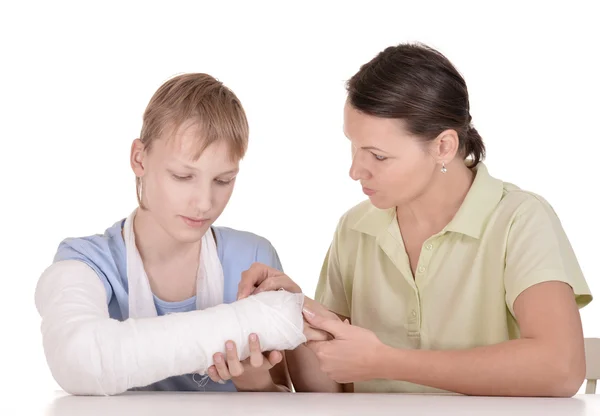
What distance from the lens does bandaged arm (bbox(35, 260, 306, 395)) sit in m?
1.61

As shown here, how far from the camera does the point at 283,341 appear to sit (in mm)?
1780

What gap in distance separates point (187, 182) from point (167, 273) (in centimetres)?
27

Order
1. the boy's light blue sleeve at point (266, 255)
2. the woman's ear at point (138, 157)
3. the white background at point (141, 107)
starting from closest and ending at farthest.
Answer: the woman's ear at point (138, 157) → the boy's light blue sleeve at point (266, 255) → the white background at point (141, 107)

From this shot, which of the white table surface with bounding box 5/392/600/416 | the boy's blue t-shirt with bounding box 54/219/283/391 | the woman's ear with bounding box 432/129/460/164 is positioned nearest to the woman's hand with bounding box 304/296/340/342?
the white table surface with bounding box 5/392/600/416

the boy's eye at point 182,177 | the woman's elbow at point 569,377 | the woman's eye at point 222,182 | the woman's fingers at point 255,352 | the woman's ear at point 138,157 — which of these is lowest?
the woman's elbow at point 569,377

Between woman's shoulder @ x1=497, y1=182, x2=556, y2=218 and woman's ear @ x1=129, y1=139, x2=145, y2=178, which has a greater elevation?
woman's ear @ x1=129, y1=139, x2=145, y2=178

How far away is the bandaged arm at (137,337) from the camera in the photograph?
161cm

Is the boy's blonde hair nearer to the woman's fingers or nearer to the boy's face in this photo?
the boy's face

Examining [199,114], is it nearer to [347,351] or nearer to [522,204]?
[347,351]

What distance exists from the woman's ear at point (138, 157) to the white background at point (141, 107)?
4.30ft

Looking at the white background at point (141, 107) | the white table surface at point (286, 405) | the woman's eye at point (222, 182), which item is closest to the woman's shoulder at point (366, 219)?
the woman's eye at point (222, 182)

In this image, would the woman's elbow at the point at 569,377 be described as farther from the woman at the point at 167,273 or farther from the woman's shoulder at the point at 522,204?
the woman at the point at 167,273

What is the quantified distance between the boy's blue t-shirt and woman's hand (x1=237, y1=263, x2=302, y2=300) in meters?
0.17

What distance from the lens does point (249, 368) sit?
6.16 ft
